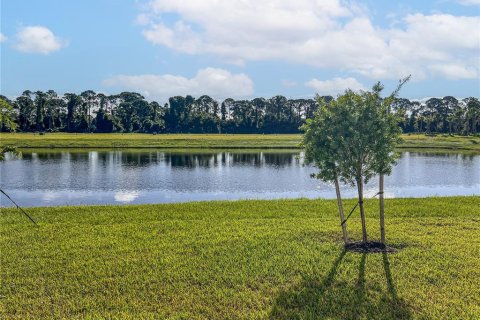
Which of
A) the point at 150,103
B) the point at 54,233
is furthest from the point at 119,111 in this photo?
the point at 54,233

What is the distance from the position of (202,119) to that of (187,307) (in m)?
137

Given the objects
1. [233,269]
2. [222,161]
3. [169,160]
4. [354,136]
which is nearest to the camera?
[233,269]

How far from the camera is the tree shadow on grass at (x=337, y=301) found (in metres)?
8.05

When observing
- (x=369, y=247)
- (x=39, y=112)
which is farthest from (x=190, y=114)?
(x=369, y=247)

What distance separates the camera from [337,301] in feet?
28.4

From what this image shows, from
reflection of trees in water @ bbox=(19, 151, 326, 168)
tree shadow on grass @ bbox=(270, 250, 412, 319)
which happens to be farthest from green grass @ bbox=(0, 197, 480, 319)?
reflection of trees in water @ bbox=(19, 151, 326, 168)

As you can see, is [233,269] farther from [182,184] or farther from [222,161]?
[222,161]

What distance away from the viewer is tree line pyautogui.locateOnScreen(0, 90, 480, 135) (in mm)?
128000

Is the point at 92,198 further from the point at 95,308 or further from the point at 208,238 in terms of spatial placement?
the point at 95,308

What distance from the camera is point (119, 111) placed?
150250 millimetres

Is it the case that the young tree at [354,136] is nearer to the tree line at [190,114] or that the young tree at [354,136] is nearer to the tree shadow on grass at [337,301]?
the tree shadow on grass at [337,301]

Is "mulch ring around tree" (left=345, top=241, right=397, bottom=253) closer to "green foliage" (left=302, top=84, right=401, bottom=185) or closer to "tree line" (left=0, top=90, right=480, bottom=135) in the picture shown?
"green foliage" (left=302, top=84, right=401, bottom=185)

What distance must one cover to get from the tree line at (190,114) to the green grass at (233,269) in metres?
109

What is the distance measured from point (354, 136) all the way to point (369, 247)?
3386 millimetres
